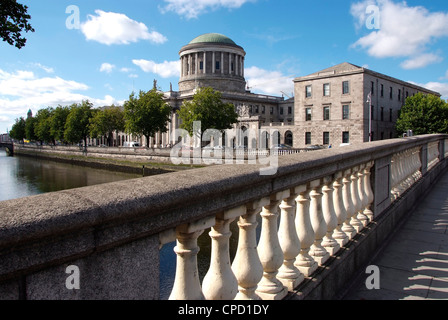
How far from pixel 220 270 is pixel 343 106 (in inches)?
2205

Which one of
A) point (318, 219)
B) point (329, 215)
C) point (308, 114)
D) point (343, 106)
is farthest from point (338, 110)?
point (318, 219)

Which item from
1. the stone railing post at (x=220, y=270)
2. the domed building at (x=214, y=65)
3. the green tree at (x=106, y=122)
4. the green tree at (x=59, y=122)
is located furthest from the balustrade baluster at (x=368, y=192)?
the green tree at (x=59, y=122)

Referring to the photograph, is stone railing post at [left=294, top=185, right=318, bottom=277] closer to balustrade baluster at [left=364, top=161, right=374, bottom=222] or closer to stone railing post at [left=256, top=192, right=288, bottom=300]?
stone railing post at [left=256, top=192, right=288, bottom=300]

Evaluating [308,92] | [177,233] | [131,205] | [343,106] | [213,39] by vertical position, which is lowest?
[177,233]

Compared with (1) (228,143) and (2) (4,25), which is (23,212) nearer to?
(2) (4,25)

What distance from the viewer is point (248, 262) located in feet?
8.27

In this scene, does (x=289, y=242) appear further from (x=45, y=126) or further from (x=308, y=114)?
(x=45, y=126)

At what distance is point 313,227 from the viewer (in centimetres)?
368

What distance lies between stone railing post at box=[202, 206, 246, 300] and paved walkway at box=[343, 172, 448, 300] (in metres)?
1.82

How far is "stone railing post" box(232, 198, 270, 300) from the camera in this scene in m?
2.51

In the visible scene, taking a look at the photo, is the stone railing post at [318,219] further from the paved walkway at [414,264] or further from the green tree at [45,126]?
the green tree at [45,126]
